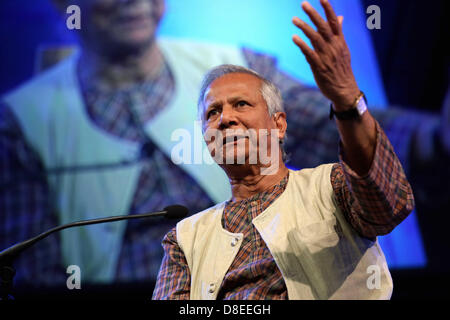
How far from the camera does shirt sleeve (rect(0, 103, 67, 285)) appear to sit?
3014mm

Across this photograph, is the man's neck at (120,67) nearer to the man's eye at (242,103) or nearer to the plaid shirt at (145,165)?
the plaid shirt at (145,165)

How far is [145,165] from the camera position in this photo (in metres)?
3.13

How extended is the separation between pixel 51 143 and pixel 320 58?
2.53 m

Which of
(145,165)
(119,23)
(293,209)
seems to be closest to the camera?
(293,209)

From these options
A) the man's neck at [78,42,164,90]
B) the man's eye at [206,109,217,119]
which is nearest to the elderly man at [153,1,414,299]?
the man's eye at [206,109,217,119]

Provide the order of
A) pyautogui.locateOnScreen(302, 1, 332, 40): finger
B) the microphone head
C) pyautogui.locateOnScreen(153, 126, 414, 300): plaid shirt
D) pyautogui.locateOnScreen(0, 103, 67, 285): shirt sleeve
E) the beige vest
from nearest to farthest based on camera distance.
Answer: pyautogui.locateOnScreen(302, 1, 332, 40): finger, pyautogui.locateOnScreen(153, 126, 414, 300): plaid shirt, the beige vest, the microphone head, pyautogui.locateOnScreen(0, 103, 67, 285): shirt sleeve

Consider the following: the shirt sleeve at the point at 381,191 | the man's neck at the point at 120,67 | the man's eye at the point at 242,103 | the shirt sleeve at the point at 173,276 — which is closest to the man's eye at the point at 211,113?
the man's eye at the point at 242,103

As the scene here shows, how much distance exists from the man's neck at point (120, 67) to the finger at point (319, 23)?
233 centimetres

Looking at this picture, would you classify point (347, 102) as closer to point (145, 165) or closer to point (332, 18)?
point (332, 18)

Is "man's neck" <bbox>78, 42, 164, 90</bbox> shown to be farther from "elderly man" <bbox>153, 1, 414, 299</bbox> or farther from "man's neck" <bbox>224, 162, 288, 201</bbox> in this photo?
"man's neck" <bbox>224, 162, 288, 201</bbox>

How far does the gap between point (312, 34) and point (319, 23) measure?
0.12ft

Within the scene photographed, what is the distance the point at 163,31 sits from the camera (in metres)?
3.34

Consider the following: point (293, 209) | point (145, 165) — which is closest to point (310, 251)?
point (293, 209)
